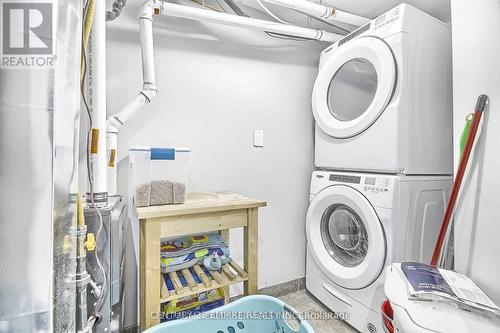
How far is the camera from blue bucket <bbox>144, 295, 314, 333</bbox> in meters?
0.98

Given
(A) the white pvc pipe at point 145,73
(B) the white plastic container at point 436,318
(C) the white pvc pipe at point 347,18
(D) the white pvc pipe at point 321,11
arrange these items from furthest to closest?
(C) the white pvc pipe at point 347,18, (D) the white pvc pipe at point 321,11, (A) the white pvc pipe at point 145,73, (B) the white plastic container at point 436,318

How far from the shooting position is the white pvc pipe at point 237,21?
120 centimetres

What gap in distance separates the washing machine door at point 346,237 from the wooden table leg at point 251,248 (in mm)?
489

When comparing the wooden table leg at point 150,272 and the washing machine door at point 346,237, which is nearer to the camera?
the wooden table leg at point 150,272

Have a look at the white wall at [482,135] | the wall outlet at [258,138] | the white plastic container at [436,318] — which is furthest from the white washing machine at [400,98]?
the white plastic container at [436,318]

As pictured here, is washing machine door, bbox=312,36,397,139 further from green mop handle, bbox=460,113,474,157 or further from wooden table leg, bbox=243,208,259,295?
wooden table leg, bbox=243,208,259,295

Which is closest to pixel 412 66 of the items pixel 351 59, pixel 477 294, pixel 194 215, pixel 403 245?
pixel 351 59

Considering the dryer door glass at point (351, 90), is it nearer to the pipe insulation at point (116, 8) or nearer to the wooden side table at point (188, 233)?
the wooden side table at point (188, 233)

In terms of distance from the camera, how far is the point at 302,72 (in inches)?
68.7

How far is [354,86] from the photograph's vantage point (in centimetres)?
149

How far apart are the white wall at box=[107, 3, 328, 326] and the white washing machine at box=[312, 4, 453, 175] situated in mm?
369

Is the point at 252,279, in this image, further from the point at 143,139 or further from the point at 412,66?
the point at 412,66

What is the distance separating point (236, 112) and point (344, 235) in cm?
103

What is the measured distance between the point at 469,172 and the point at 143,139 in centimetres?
150
